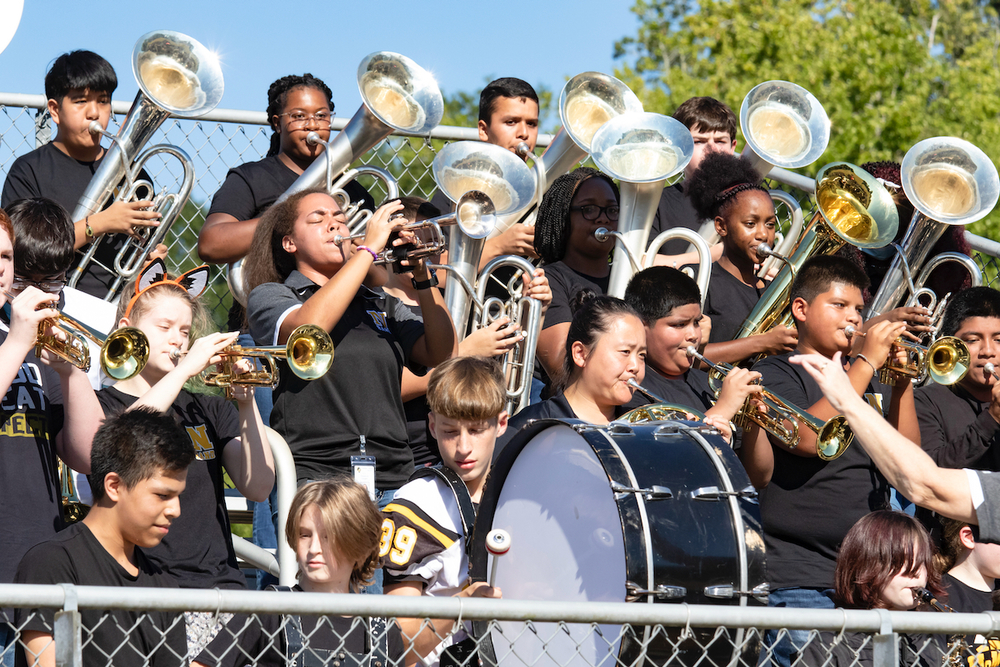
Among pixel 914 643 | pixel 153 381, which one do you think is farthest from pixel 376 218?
pixel 914 643

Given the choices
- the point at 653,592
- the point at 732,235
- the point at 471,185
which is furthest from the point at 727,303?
the point at 653,592

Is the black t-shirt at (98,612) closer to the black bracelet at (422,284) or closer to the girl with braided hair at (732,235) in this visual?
the black bracelet at (422,284)

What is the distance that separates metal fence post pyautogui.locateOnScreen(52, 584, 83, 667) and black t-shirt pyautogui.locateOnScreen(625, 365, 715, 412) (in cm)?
254

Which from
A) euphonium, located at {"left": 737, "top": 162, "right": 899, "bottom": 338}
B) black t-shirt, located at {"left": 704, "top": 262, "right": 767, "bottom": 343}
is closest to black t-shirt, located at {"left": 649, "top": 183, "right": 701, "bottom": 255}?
black t-shirt, located at {"left": 704, "top": 262, "right": 767, "bottom": 343}

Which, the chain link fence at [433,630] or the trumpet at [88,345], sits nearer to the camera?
the chain link fence at [433,630]

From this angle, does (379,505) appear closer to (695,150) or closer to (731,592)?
(731,592)

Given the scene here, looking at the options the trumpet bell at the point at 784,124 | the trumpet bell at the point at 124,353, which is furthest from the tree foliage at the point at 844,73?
the trumpet bell at the point at 124,353

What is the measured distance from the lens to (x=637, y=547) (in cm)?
313

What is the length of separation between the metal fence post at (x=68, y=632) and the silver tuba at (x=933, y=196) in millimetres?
3988

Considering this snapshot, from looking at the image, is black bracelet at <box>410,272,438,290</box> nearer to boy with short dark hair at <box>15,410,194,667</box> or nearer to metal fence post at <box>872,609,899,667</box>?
boy with short dark hair at <box>15,410,194,667</box>

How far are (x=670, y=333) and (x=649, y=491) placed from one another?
5.09 feet

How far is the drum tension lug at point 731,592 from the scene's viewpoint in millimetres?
3160

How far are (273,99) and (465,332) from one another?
1.52m

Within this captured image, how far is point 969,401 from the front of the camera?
4871 mm
